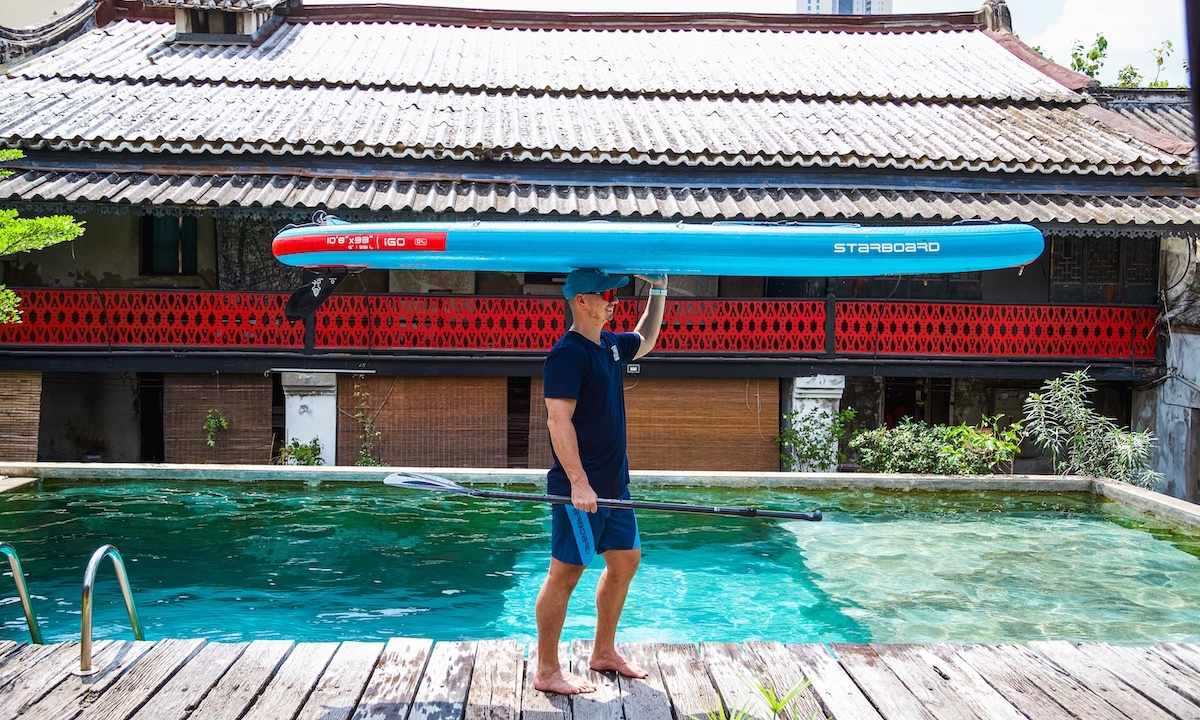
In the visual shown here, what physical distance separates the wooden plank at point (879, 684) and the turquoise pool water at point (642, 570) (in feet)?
5.96

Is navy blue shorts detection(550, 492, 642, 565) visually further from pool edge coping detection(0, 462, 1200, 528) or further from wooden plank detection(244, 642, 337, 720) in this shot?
pool edge coping detection(0, 462, 1200, 528)

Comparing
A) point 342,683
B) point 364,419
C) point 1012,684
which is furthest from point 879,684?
point 364,419

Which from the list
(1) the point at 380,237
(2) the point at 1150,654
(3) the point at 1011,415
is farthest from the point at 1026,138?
(1) the point at 380,237

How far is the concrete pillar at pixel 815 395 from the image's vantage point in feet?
43.2

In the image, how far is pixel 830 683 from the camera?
436cm

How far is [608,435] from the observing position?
4.37m

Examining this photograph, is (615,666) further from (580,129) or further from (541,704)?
(580,129)

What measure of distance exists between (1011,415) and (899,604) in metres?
8.88

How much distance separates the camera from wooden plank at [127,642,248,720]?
3.99 meters

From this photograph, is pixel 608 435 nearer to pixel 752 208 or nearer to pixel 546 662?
pixel 546 662

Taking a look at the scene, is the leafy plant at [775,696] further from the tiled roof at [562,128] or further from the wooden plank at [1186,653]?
the tiled roof at [562,128]

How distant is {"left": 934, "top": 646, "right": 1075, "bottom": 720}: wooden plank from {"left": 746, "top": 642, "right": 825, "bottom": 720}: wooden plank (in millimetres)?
662

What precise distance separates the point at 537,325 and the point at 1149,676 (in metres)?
9.29

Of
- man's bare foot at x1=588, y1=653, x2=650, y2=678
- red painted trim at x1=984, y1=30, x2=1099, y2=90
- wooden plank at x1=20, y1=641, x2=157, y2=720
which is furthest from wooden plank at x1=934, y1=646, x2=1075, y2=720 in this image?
red painted trim at x1=984, y1=30, x2=1099, y2=90
